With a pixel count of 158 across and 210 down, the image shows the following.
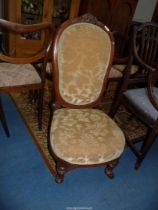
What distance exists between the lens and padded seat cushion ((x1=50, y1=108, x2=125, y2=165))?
1170 millimetres

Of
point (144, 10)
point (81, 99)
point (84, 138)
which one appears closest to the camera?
point (84, 138)

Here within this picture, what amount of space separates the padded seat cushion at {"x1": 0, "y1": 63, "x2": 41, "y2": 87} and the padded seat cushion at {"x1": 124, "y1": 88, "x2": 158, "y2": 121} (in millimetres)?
731

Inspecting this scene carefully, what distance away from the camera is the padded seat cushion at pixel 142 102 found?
1449 millimetres

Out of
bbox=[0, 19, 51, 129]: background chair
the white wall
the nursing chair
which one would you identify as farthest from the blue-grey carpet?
the white wall

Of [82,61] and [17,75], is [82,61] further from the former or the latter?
[17,75]

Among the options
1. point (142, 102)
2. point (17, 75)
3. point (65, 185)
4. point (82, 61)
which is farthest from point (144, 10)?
point (65, 185)

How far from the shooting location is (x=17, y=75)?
4.92ft

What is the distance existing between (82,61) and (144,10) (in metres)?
2.43

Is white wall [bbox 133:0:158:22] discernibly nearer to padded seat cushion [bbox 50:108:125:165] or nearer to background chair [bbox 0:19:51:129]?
background chair [bbox 0:19:51:129]

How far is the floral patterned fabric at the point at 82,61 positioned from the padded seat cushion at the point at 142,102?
0.32 metres

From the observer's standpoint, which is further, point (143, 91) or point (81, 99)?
point (143, 91)

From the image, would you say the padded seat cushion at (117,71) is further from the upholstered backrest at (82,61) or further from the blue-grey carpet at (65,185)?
the blue-grey carpet at (65,185)

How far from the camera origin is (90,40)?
4.23 ft

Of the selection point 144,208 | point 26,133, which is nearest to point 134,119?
point 144,208
